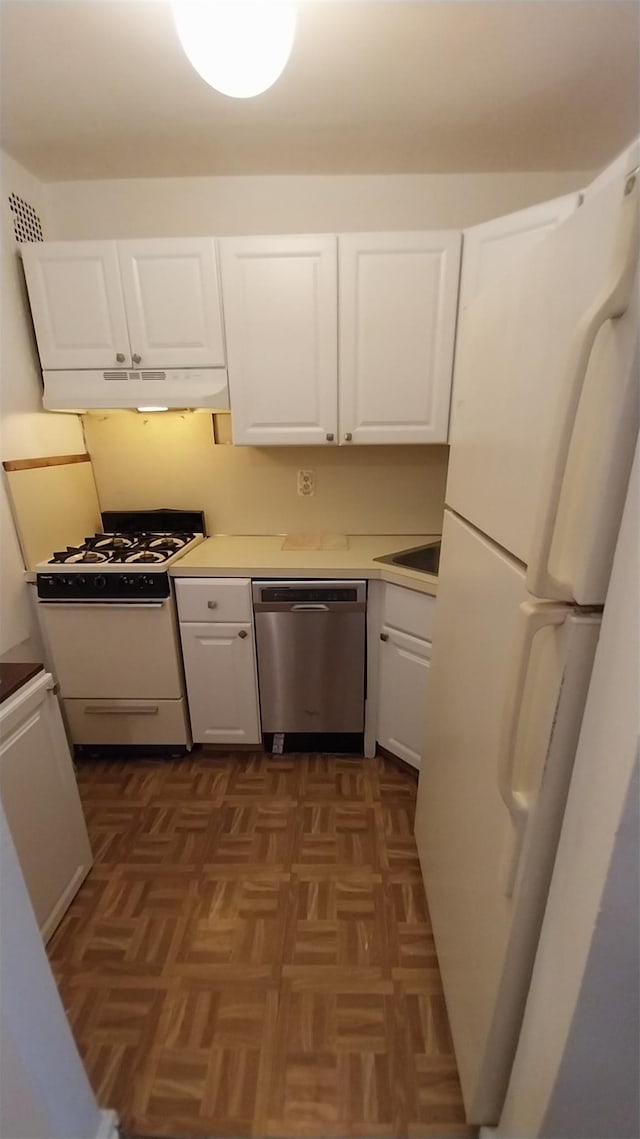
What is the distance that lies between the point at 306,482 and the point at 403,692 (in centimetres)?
112

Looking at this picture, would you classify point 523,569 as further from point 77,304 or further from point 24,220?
point 24,220

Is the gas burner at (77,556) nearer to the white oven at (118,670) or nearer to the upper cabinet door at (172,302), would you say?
the white oven at (118,670)

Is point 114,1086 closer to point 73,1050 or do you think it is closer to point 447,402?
point 73,1050

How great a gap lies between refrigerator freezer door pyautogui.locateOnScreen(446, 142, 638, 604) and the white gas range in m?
1.40

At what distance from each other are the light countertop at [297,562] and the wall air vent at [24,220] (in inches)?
56.5

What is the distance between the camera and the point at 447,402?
188cm

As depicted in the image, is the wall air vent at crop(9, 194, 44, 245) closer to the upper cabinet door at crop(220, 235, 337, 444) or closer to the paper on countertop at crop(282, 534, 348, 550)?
the upper cabinet door at crop(220, 235, 337, 444)

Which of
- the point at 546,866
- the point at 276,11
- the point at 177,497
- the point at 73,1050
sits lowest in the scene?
the point at 73,1050

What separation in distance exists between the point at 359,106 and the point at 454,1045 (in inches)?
105

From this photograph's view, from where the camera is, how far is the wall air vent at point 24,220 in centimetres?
178

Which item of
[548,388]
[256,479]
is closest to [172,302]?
[256,479]

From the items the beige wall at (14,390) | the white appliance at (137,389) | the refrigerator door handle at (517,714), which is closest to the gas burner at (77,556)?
the beige wall at (14,390)

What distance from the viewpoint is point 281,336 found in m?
1.84

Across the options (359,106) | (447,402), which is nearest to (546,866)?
(447,402)
